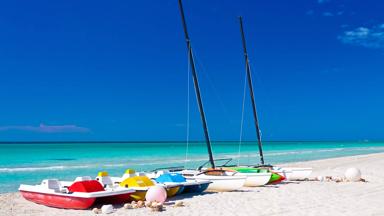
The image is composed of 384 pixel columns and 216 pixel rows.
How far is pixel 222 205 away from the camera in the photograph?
13.6 m

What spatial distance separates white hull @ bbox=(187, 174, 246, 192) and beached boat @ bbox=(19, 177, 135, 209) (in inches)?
159

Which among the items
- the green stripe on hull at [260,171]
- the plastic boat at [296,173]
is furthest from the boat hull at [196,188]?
the plastic boat at [296,173]

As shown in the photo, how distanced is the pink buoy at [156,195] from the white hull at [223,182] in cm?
355

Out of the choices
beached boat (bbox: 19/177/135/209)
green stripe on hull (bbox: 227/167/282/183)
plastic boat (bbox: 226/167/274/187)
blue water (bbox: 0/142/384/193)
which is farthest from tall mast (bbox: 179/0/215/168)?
blue water (bbox: 0/142/384/193)

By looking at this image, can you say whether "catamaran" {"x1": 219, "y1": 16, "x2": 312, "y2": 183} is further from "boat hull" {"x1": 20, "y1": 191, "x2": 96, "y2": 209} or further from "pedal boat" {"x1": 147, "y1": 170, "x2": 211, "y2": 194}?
"boat hull" {"x1": 20, "y1": 191, "x2": 96, "y2": 209}

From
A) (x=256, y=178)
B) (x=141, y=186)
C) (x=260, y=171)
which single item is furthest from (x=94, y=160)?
(x=141, y=186)

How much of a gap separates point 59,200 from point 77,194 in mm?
1016

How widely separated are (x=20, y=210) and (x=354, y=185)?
13.6 meters

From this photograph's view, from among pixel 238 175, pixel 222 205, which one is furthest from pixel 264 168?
pixel 222 205

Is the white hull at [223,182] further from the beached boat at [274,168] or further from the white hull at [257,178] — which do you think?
the beached boat at [274,168]

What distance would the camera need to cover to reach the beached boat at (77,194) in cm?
1284

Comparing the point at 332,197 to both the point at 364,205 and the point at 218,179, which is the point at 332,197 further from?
the point at 218,179

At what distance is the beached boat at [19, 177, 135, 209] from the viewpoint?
12836mm

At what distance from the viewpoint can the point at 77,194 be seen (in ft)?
42.2
